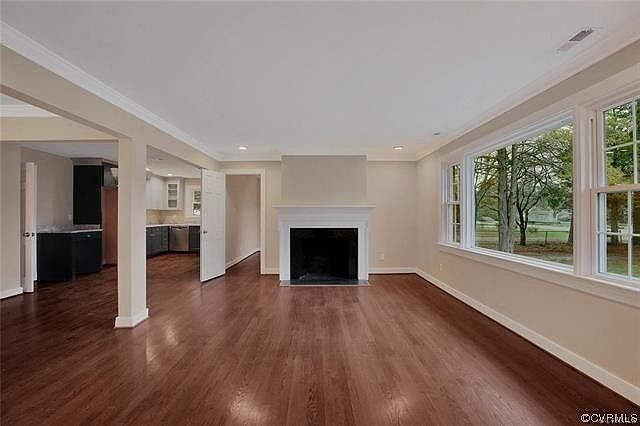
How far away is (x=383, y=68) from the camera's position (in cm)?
282

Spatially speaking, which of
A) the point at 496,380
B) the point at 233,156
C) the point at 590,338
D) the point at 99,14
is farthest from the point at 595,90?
the point at 233,156

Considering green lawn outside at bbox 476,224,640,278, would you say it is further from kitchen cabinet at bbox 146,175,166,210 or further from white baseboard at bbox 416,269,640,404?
kitchen cabinet at bbox 146,175,166,210

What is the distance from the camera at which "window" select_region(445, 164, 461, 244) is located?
545 centimetres

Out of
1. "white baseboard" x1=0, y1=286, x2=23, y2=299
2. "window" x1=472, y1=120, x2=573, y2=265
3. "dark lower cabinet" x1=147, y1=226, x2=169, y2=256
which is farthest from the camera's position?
"dark lower cabinet" x1=147, y1=226, x2=169, y2=256

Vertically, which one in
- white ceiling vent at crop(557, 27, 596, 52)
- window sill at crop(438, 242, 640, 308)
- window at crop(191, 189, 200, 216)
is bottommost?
window sill at crop(438, 242, 640, 308)

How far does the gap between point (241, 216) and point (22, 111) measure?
534 centimetres

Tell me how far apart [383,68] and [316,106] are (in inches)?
44.7

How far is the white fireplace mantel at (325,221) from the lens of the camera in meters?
6.31

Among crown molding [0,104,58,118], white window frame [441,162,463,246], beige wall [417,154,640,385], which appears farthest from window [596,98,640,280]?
crown molding [0,104,58,118]

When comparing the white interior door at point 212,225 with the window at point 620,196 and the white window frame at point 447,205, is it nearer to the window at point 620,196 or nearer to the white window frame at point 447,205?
the white window frame at point 447,205

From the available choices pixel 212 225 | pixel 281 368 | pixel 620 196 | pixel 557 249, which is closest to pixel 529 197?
pixel 557 249

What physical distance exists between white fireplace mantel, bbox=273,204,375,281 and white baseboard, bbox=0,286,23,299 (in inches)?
156

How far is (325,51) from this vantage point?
2521 millimetres

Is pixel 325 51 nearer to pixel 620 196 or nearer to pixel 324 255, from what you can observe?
pixel 620 196
